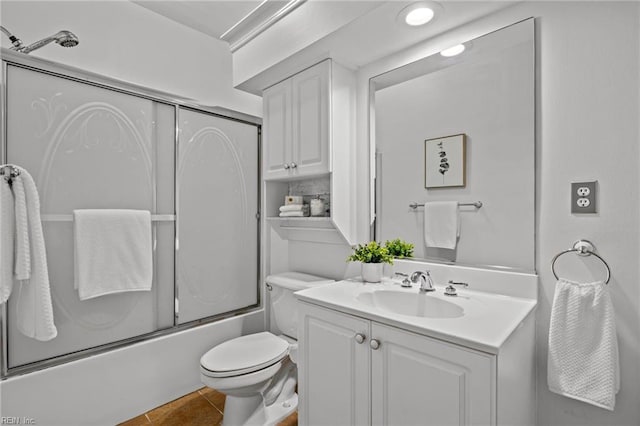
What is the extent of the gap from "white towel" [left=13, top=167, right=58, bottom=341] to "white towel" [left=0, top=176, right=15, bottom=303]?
4 cm

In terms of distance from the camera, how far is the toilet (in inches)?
64.2

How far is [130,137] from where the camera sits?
1920 mm

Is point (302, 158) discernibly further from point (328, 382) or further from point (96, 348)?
point (96, 348)

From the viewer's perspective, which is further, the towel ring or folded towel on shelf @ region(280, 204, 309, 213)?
folded towel on shelf @ region(280, 204, 309, 213)

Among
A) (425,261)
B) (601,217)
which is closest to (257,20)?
(425,261)

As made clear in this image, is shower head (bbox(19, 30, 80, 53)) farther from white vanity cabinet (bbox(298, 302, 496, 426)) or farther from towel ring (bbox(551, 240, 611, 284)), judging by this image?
towel ring (bbox(551, 240, 611, 284))

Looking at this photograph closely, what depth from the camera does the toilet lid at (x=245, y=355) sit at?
1.64 m

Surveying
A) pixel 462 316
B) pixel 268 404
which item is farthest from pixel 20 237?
pixel 462 316

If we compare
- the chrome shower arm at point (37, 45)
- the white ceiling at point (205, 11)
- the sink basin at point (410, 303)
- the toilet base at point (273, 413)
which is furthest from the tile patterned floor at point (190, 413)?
the white ceiling at point (205, 11)

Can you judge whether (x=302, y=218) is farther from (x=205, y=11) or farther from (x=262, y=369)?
(x=205, y=11)

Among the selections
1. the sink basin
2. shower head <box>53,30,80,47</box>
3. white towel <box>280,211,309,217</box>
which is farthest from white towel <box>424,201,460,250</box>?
shower head <box>53,30,80,47</box>

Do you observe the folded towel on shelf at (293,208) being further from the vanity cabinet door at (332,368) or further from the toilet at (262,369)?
the vanity cabinet door at (332,368)

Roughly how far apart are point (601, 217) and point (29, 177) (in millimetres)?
2410

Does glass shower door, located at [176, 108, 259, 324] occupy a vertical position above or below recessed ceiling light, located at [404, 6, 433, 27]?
below
